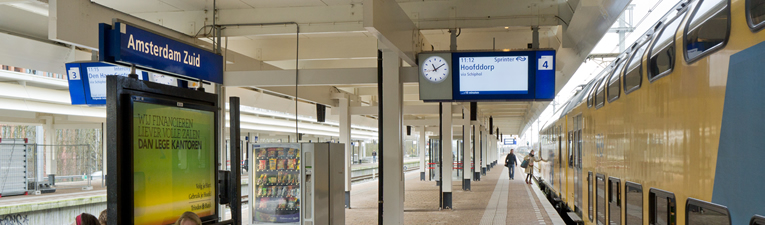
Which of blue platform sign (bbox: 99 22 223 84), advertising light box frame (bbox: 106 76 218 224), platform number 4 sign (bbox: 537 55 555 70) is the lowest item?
advertising light box frame (bbox: 106 76 218 224)

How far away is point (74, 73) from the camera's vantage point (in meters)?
9.45

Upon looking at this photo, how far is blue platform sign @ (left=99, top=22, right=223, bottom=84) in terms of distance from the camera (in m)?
4.32

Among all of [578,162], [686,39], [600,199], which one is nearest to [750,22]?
[686,39]

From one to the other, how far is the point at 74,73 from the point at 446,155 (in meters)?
11.2

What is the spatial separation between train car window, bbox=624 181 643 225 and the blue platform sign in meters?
3.89

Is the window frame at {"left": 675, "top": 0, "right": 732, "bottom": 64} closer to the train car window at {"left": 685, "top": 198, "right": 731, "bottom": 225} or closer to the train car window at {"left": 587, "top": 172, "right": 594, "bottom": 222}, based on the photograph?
the train car window at {"left": 685, "top": 198, "right": 731, "bottom": 225}

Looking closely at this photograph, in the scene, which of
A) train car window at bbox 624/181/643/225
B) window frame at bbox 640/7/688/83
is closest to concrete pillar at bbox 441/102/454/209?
train car window at bbox 624/181/643/225

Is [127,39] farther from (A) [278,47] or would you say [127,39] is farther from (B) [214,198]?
(A) [278,47]

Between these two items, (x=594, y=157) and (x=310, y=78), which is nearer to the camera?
(x=594, y=157)

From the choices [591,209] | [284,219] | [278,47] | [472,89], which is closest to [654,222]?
[591,209]

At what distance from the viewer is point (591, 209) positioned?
25.9 feet

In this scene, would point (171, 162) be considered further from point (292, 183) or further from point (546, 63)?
point (546, 63)

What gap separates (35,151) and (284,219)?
37.5 ft

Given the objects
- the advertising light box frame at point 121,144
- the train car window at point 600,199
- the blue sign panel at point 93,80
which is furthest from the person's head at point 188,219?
the blue sign panel at point 93,80
